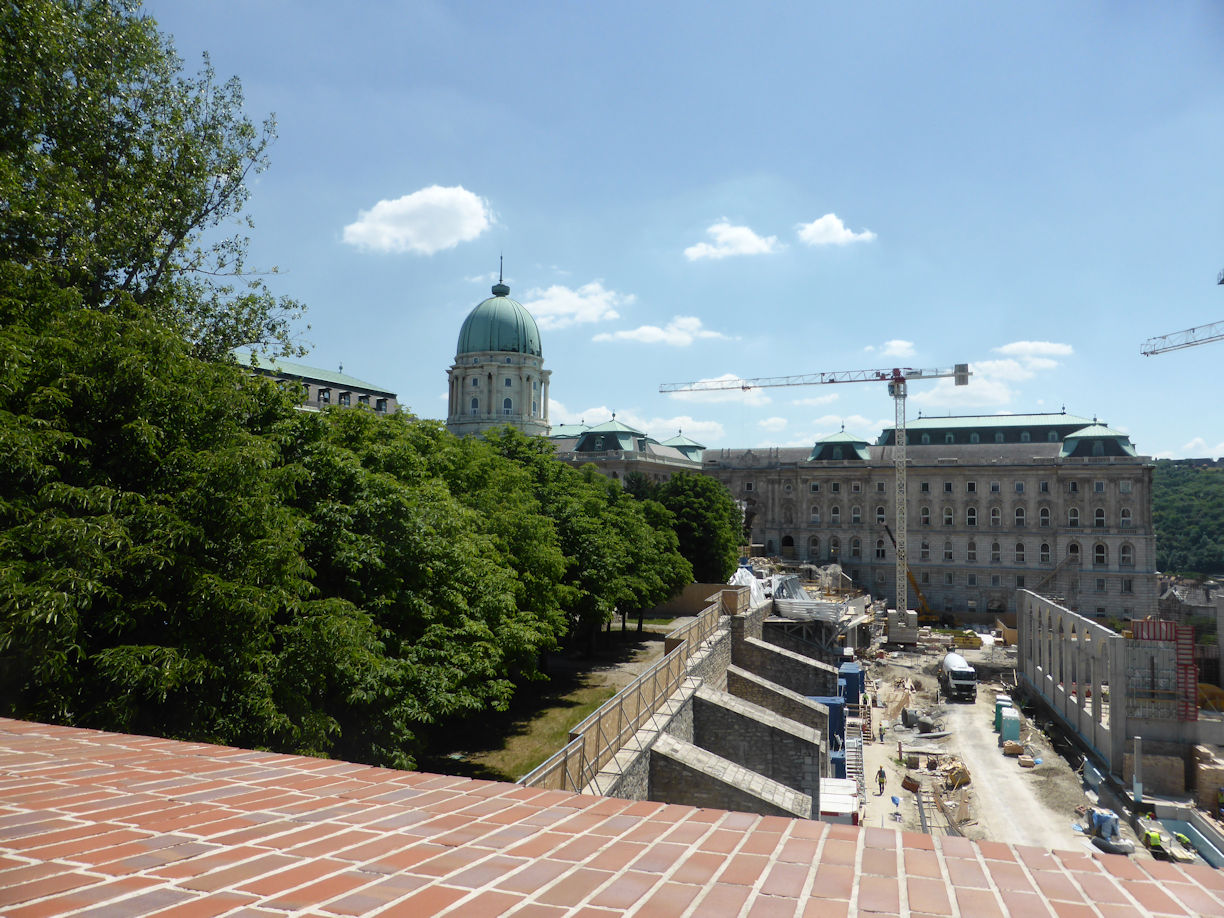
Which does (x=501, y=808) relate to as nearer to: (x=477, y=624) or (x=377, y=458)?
(x=477, y=624)

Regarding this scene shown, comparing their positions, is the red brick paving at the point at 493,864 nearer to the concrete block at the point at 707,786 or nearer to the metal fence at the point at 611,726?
the metal fence at the point at 611,726

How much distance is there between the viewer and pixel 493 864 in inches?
148

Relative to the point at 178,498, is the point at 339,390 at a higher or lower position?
higher

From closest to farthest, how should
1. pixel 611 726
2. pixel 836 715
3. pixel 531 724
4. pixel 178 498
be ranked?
1. pixel 178 498
2. pixel 611 726
3. pixel 531 724
4. pixel 836 715

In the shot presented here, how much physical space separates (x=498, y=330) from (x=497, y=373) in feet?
20.3

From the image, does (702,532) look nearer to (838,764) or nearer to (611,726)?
(838,764)

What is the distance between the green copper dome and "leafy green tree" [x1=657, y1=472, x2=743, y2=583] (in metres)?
52.0

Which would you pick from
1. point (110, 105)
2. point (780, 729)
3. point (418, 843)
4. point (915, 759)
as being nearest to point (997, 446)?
point (915, 759)

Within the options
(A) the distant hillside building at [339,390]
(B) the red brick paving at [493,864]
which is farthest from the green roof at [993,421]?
(B) the red brick paving at [493,864]

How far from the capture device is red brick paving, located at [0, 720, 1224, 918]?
10.5ft

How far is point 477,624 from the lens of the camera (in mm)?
18375

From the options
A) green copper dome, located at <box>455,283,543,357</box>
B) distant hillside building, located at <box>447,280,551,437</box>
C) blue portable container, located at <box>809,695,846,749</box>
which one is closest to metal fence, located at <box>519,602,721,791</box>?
blue portable container, located at <box>809,695,846,749</box>

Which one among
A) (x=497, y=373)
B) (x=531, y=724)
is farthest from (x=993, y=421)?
(x=531, y=724)

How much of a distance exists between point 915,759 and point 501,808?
3530 cm
